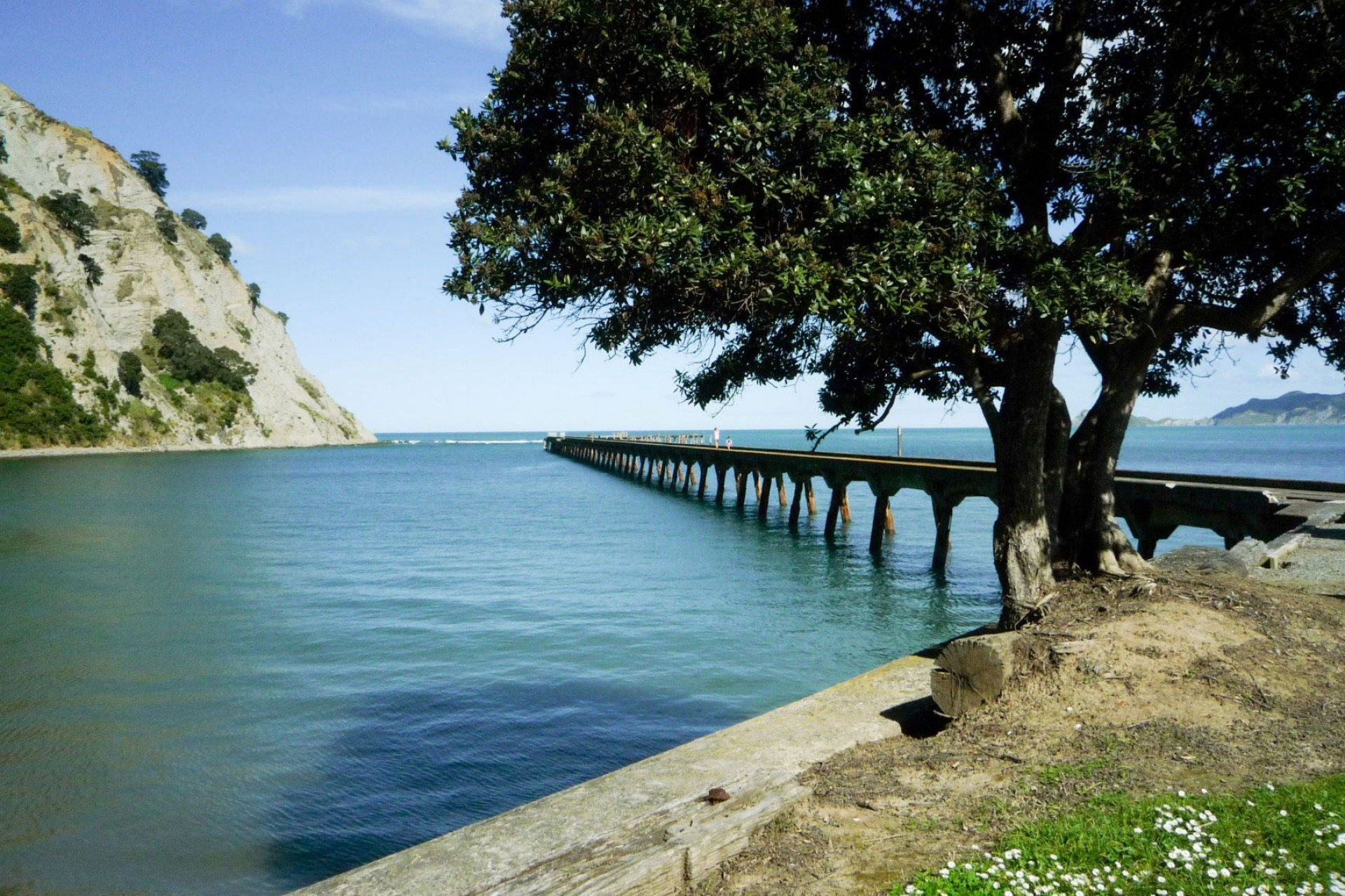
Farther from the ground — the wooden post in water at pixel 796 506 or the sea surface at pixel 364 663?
the wooden post in water at pixel 796 506

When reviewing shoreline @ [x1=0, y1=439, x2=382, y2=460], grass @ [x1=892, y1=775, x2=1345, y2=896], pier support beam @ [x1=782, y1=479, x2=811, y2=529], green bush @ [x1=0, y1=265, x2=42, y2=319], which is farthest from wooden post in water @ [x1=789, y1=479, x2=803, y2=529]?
green bush @ [x1=0, y1=265, x2=42, y2=319]

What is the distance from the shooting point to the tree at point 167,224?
103062 millimetres

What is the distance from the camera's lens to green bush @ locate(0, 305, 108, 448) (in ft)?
242

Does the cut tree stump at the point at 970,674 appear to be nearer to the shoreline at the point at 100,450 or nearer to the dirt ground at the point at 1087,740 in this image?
the dirt ground at the point at 1087,740

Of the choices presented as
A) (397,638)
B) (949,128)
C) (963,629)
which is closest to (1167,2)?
(949,128)

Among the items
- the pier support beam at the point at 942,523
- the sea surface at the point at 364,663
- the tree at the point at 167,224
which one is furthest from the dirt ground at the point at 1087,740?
the tree at the point at 167,224

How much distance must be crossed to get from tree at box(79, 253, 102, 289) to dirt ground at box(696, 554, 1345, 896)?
10112 centimetres

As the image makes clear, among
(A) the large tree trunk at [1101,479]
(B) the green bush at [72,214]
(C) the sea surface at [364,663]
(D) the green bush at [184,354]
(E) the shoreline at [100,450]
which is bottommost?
(C) the sea surface at [364,663]

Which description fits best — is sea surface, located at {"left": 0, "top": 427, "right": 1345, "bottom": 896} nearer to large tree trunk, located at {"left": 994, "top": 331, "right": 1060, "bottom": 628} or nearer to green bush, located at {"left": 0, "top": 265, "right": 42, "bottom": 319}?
large tree trunk, located at {"left": 994, "top": 331, "right": 1060, "bottom": 628}

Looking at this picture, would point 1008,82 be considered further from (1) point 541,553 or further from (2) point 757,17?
(1) point 541,553

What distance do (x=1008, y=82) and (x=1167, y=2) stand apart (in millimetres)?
1600

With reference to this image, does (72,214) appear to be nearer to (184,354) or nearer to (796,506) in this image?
(184,354)

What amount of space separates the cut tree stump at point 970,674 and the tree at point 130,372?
9529cm

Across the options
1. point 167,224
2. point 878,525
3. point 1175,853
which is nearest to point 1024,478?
point 1175,853
